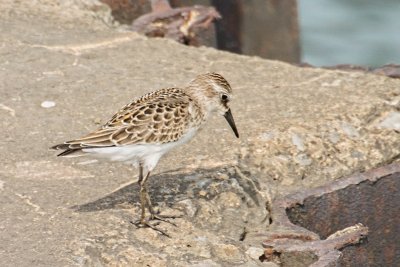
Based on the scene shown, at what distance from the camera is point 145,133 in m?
5.23

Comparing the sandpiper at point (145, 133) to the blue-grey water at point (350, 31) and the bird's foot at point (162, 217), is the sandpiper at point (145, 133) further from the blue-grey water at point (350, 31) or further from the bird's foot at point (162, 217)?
the blue-grey water at point (350, 31)

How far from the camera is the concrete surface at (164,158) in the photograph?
5.06 m

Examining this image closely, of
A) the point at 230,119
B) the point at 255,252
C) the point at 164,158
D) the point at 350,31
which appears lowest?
the point at 350,31

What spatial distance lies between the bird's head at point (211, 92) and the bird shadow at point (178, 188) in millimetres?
317

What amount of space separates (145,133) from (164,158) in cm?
75

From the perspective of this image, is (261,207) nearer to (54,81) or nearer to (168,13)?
(54,81)

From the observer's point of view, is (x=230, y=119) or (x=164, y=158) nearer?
(x=230, y=119)

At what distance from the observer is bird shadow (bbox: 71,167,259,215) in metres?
5.45

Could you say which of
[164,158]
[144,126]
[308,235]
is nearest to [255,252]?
[308,235]

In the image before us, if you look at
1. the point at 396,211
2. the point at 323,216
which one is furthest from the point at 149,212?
the point at 396,211

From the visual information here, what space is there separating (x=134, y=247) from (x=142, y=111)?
68 cm

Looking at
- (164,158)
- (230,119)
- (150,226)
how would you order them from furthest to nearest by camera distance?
(164,158)
(230,119)
(150,226)

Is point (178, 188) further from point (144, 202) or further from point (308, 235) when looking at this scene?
point (308, 235)

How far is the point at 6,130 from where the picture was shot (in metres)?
6.15
